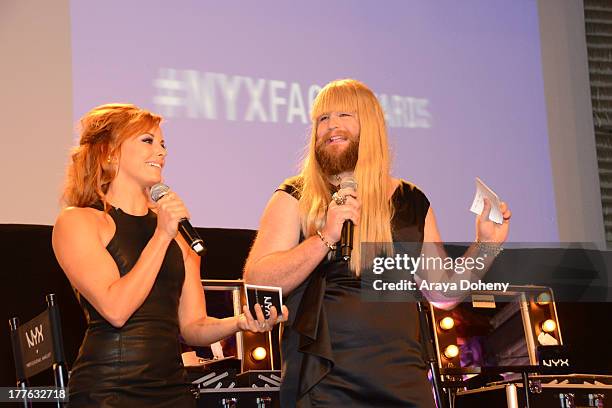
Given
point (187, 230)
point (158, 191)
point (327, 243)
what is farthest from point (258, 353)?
point (327, 243)

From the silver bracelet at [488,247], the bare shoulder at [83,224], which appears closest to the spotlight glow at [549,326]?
the silver bracelet at [488,247]

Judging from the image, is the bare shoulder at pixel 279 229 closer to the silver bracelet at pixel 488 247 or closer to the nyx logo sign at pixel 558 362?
the silver bracelet at pixel 488 247

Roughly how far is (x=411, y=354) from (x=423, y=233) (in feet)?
1.26

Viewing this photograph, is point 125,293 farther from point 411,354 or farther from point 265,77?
point 265,77

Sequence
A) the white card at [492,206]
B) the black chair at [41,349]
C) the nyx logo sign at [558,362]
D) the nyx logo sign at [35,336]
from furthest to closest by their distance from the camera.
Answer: the nyx logo sign at [558,362] → the nyx logo sign at [35,336] → the black chair at [41,349] → the white card at [492,206]

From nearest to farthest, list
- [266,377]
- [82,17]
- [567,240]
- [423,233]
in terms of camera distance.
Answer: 1. [423,233]
2. [266,377]
3. [82,17]
4. [567,240]

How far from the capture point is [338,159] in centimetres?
247

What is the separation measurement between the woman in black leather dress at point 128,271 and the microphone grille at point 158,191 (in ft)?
0.06

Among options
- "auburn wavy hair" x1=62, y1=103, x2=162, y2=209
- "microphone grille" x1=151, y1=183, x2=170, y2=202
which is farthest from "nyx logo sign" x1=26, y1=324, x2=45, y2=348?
"microphone grille" x1=151, y1=183, x2=170, y2=202

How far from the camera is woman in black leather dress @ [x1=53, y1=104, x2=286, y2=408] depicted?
2.26 m

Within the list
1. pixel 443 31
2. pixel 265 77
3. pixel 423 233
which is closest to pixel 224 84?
pixel 265 77

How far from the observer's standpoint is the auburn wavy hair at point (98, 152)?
Answer: 253cm

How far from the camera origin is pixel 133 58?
4.39 meters

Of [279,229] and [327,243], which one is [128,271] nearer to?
[279,229]
